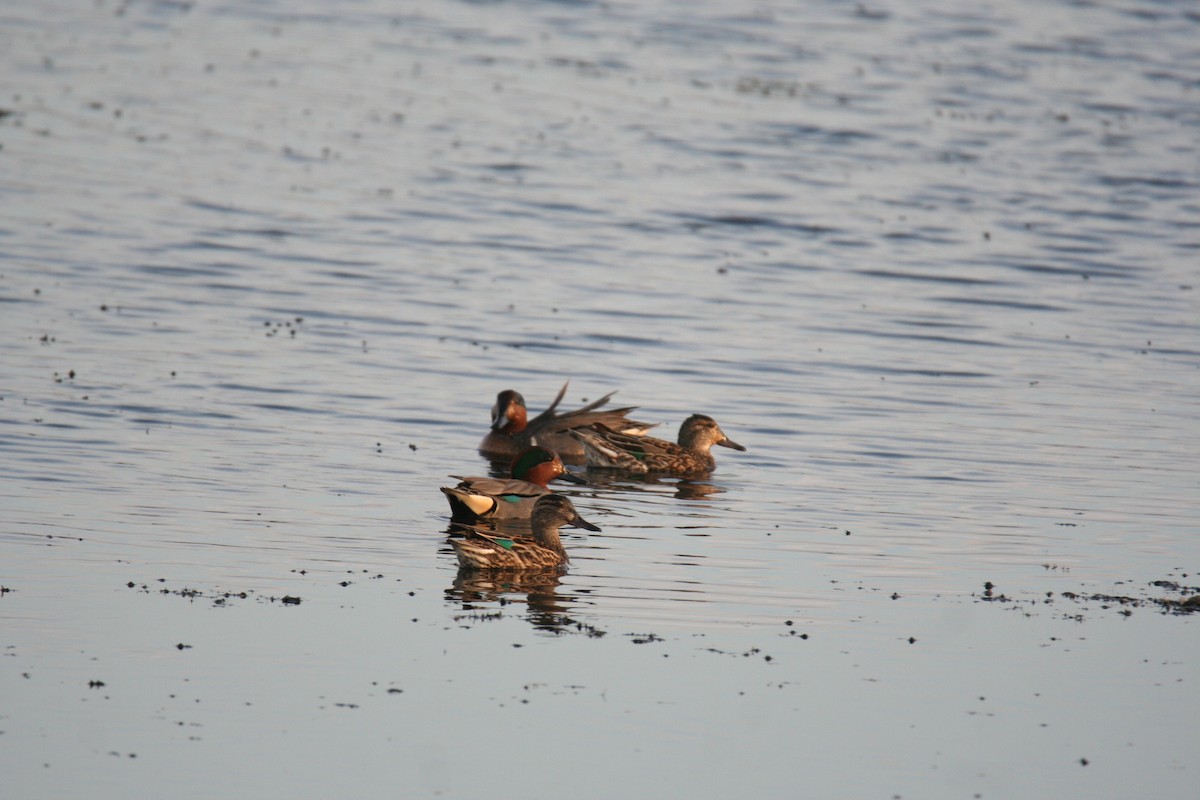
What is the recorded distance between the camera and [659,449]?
16.0 metres

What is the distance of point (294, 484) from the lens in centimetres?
1358

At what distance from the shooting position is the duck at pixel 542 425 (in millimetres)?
15891

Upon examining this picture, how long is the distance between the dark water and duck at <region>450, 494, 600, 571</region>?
245 mm

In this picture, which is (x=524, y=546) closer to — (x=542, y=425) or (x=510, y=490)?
(x=510, y=490)

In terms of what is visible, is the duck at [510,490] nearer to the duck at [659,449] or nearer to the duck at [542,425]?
the duck at [542,425]

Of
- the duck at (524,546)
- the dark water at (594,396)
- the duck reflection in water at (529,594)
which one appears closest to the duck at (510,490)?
the dark water at (594,396)

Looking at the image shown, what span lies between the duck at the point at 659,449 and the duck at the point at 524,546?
11.2 feet

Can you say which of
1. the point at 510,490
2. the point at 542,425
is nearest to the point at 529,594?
the point at 510,490

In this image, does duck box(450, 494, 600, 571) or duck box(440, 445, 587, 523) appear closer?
duck box(450, 494, 600, 571)

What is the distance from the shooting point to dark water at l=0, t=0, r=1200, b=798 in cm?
872

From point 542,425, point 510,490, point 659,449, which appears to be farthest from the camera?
point 542,425

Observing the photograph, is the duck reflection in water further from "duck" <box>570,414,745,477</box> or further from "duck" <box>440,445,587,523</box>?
"duck" <box>570,414,745,477</box>

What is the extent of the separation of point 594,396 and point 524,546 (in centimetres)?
632

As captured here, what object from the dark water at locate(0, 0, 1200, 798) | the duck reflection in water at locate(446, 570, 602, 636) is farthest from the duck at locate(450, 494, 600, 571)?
the dark water at locate(0, 0, 1200, 798)
